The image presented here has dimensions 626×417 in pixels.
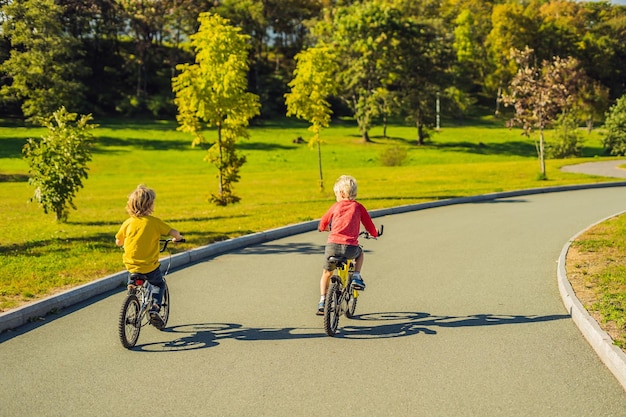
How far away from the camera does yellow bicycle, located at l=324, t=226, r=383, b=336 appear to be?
7043mm

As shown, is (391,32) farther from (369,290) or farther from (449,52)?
(369,290)

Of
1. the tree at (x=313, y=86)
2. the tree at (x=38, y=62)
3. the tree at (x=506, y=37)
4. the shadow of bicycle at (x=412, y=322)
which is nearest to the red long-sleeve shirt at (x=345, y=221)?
the shadow of bicycle at (x=412, y=322)

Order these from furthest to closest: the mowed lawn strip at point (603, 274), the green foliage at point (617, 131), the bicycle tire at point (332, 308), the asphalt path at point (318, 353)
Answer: the green foliage at point (617, 131) → the mowed lawn strip at point (603, 274) → the bicycle tire at point (332, 308) → the asphalt path at point (318, 353)

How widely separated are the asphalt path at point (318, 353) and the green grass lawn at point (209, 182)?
6.69 feet

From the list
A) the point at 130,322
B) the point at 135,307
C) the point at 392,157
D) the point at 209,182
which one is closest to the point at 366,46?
the point at 392,157

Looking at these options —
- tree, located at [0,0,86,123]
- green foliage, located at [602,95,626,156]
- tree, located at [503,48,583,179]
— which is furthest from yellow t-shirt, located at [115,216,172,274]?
tree, located at [0,0,86,123]

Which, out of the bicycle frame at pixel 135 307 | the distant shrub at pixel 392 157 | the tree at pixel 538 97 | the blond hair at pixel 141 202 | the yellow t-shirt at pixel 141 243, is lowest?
the distant shrub at pixel 392 157

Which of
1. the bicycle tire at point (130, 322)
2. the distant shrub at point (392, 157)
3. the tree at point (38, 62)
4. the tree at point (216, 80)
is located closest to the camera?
the bicycle tire at point (130, 322)

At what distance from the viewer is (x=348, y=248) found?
7.36 m

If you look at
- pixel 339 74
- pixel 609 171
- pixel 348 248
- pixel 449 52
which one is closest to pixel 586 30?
pixel 449 52

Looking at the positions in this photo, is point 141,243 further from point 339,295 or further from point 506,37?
point 506,37

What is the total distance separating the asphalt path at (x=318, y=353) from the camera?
5.36 metres

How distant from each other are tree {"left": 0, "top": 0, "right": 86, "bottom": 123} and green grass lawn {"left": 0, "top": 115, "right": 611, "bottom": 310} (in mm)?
3151

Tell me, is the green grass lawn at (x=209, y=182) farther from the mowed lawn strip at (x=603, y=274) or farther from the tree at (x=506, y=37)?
the tree at (x=506, y=37)
